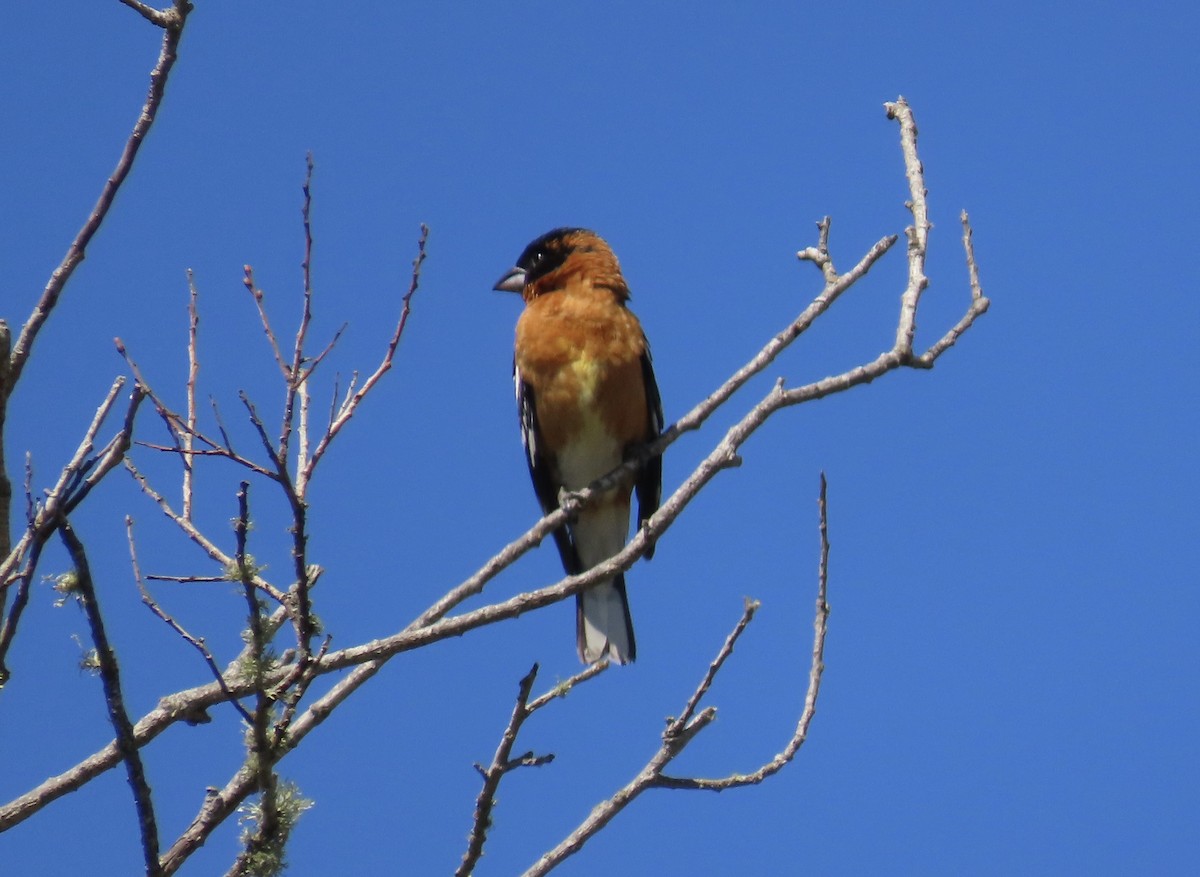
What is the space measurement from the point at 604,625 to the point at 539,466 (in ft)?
2.74

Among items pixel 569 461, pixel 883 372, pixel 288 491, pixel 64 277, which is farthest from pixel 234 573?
pixel 569 461

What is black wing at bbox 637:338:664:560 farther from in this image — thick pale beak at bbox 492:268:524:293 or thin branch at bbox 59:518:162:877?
thin branch at bbox 59:518:162:877

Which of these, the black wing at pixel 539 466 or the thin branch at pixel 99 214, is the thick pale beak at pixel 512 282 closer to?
the black wing at pixel 539 466

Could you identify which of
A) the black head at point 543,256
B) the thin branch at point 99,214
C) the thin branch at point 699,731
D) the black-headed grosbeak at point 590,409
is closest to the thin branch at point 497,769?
the thin branch at point 699,731

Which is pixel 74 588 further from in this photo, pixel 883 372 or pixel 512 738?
pixel 883 372

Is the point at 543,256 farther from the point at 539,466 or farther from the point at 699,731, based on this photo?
the point at 699,731

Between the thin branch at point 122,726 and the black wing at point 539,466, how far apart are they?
3945 millimetres

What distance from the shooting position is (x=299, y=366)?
353 centimetres

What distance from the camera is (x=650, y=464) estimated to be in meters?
6.63

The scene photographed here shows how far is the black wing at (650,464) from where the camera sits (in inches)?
254

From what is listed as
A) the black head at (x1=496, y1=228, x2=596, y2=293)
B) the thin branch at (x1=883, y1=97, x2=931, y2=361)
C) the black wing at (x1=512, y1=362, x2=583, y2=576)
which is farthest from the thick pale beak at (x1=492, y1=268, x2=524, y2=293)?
the thin branch at (x1=883, y1=97, x2=931, y2=361)

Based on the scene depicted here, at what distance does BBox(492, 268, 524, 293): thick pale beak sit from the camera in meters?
7.20

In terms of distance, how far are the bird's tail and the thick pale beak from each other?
5.59ft

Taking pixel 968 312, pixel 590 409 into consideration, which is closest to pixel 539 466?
pixel 590 409
